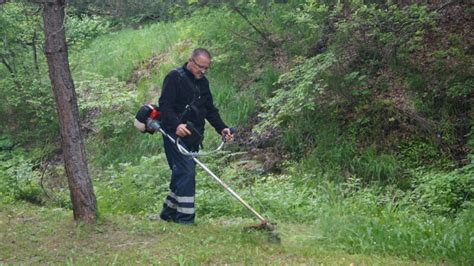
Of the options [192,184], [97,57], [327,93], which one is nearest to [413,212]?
[192,184]

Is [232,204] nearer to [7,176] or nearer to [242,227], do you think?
[242,227]

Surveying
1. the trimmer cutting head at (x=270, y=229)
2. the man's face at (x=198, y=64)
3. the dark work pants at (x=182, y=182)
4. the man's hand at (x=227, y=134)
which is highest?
the man's face at (x=198, y=64)

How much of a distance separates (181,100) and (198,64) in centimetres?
44

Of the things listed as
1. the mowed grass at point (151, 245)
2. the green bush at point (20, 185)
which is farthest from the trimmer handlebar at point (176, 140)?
the green bush at point (20, 185)

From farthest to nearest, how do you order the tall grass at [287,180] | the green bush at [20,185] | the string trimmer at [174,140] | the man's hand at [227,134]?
the green bush at [20,185] < the man's hand at [227,134] < the string trimmer at [174,140] < the tall grass at [287,180]

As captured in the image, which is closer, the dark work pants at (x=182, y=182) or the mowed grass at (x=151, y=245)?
the mowed grass at (x=151, y=245)

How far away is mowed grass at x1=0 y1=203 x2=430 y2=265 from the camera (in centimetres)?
510

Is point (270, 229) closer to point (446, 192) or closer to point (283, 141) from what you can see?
point (446, 192)

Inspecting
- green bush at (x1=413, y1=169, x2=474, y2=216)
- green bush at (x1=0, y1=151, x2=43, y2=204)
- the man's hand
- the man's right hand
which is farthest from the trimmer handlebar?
green bush at (x1=0, y1=151, x2=43, y2=204)

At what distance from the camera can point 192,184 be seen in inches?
243

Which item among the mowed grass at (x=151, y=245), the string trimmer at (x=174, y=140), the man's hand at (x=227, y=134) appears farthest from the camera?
→ the man's hand at (x=227, y=134)

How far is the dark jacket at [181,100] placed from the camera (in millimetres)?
6082

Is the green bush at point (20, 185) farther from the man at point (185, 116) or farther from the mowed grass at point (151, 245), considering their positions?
the man at point (185, 116)

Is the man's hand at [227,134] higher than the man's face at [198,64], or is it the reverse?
the man's face at [198,64]
